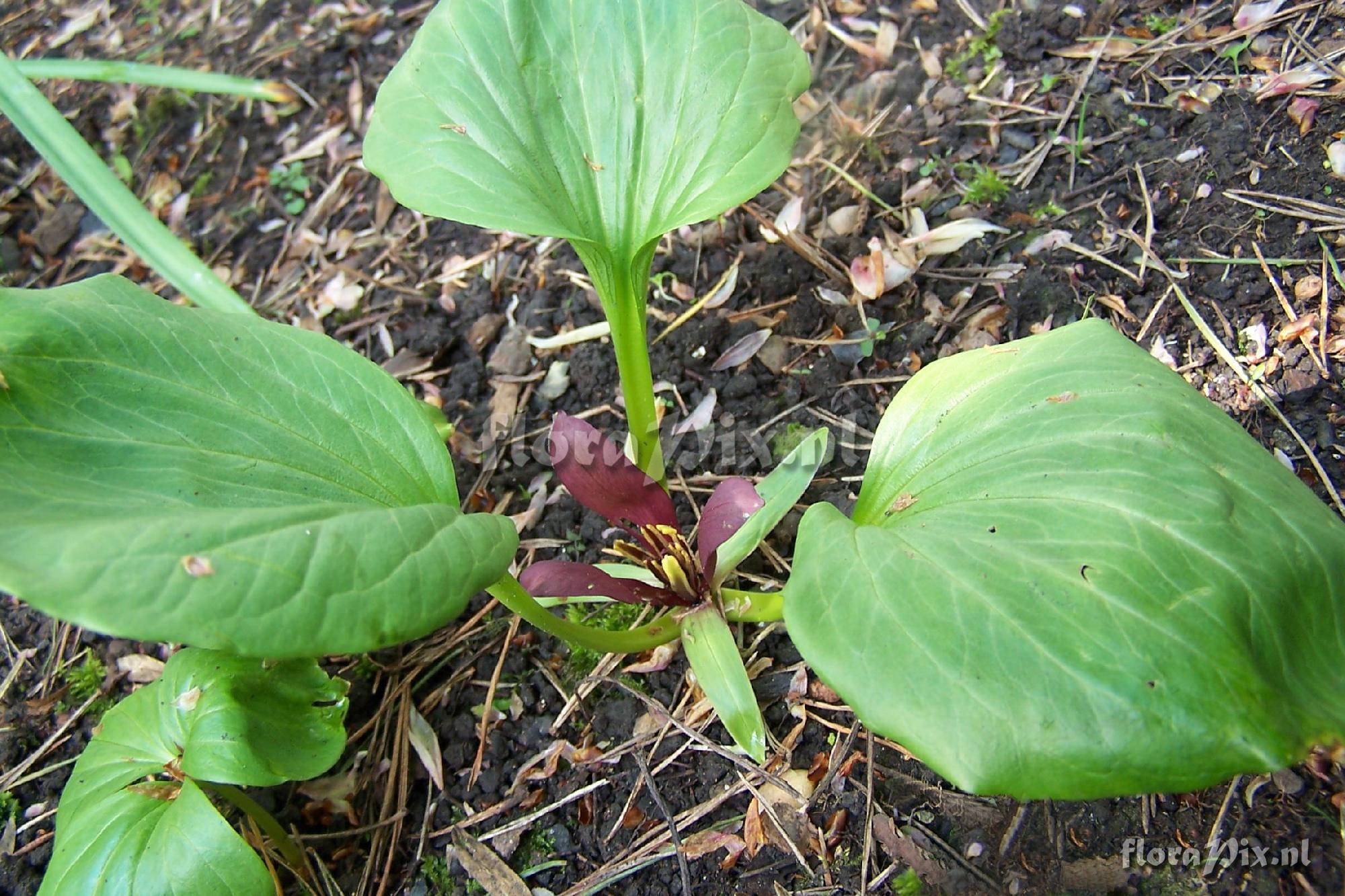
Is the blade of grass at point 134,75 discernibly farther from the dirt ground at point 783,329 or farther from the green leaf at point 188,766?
the green leaf at point 188,766

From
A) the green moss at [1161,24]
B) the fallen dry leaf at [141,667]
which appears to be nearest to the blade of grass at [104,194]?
the fallen dry leaf at [141,667]

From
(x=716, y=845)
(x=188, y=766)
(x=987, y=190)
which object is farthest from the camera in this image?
(x=987, y=190)

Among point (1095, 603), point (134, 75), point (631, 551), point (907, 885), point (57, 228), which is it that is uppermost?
point (134, 75)

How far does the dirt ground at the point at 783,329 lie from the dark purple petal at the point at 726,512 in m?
0.28

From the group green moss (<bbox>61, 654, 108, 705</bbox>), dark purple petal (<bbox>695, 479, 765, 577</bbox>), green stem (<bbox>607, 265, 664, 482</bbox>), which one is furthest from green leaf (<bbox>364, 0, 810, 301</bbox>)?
green moss (<bbox>61, 654, 108, 705</bbox>)

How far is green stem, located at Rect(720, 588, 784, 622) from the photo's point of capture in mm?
1356

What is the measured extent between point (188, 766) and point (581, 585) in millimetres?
627

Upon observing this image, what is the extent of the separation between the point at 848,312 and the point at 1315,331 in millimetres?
853

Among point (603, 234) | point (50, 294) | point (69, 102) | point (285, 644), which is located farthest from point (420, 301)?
point (69, 102)

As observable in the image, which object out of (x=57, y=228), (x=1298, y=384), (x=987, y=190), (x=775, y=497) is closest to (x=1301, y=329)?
(x=1298, y=384)

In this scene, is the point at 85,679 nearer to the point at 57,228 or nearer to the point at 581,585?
the point at 581,585

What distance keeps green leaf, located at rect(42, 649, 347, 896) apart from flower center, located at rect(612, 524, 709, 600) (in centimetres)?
56

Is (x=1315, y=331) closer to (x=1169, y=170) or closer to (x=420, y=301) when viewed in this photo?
(x=1169, y=170)

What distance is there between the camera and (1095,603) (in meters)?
0.91
